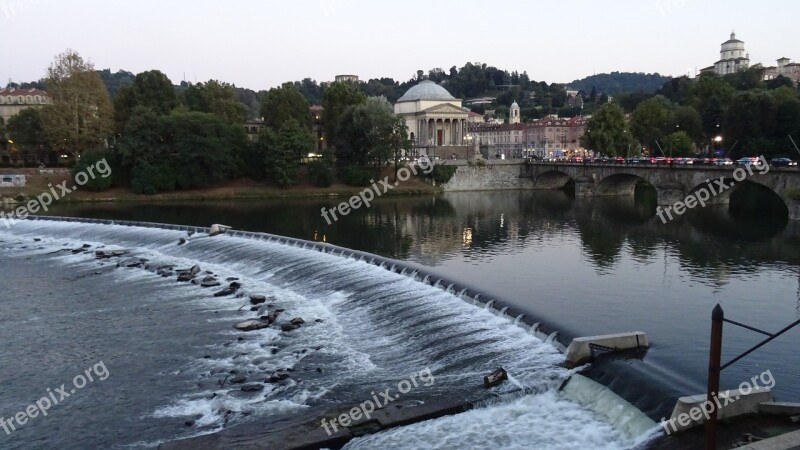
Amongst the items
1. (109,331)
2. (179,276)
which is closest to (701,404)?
(109,331)

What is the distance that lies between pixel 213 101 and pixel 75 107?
1857cm

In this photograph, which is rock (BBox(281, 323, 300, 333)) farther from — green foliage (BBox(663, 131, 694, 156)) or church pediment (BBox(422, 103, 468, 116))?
church pediment (BBox(422, 103, 468, 116))

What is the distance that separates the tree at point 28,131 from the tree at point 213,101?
1861cm

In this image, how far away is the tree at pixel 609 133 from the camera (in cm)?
8044

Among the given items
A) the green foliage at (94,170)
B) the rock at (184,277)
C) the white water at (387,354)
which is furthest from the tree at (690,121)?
the rock at (184,277)

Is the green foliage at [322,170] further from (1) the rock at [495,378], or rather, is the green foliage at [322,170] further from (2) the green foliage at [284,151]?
(1) the rock at [495,378]

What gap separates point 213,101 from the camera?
3388 inches

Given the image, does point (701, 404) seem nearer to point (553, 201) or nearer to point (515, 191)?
point (553, 201)

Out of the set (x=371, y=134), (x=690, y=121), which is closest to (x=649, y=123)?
(x=690, y=121)

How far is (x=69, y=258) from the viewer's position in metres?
36.1

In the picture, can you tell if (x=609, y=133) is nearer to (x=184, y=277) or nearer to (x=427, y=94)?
Result: (x=427, y=94)

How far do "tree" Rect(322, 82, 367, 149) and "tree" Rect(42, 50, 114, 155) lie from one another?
2723 centimetres

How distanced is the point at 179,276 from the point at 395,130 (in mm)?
48259

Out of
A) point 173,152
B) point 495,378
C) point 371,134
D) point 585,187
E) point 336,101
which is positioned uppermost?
point 336,101
